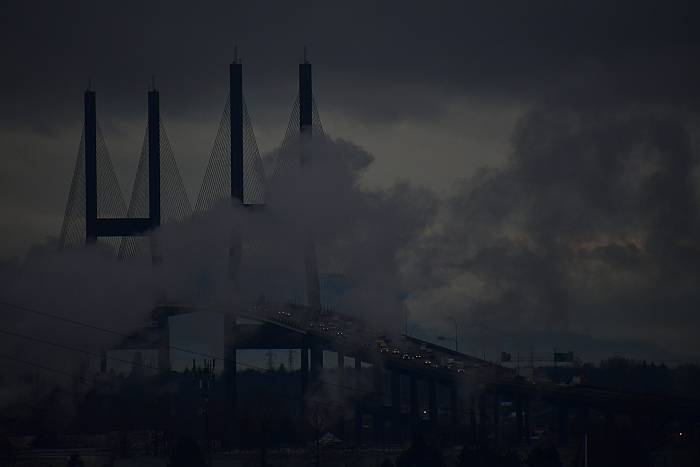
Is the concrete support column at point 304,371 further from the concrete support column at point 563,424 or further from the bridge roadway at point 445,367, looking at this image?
the concrete support column at point 563,424

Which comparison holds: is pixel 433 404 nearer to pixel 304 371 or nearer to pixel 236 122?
pixel 304 371

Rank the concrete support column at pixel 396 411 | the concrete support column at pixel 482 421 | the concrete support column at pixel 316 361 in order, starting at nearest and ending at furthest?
the concrete support column at pixel 482 421 → the concrete support column at pixel 396 411 → the concrete support column at pixel 316 361

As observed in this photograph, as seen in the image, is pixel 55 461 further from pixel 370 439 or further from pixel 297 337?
pixel 297 337

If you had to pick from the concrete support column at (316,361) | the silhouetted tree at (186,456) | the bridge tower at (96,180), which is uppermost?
the bridge tower at (96,180)

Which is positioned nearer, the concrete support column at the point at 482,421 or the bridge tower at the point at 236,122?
the concrete support column at the point at 482,421

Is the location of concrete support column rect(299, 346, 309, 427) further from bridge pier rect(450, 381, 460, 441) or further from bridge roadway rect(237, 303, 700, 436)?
bridge pier rect(450, 381, 460, 441)

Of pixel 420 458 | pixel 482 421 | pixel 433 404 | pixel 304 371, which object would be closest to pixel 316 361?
pixel 304 371

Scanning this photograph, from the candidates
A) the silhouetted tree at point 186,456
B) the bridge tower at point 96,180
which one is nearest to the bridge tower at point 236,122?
the bridge tower at point 96,180

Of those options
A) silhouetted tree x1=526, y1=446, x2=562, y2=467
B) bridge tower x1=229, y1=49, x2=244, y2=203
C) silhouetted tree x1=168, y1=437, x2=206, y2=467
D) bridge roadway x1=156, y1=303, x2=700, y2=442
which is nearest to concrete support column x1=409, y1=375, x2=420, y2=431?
bridge roadway x1=156, y1=303, x2=700, y2=442

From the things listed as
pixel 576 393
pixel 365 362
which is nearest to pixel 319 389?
pixel 365 362

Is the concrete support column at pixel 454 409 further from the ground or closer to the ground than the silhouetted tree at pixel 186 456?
further from the ground

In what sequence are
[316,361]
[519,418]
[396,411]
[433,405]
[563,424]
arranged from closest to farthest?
[563,424] < [519,418] < [396,411] < [433,405] < [316,361]
